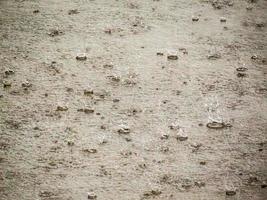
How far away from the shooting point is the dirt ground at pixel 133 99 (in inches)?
113

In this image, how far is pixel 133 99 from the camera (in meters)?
A: 3.19

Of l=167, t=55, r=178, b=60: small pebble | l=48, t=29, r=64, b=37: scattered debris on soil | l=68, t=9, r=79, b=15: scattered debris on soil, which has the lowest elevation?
l=167, t=55, r=178, b=60: small pebble

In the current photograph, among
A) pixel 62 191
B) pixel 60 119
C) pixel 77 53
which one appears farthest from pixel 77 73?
pixel 62 191

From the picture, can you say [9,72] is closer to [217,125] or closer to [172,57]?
[172,57]

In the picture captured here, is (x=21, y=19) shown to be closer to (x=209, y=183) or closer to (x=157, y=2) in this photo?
(x=157, y=2)

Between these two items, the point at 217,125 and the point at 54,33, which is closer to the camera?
the point at 217,125

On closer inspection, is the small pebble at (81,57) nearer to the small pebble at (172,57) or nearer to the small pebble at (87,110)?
the small pebble at (87,110)

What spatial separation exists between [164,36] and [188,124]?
3.09ft

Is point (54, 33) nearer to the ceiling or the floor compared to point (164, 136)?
nearer to the ceiling

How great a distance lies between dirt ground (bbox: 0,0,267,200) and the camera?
113 inches

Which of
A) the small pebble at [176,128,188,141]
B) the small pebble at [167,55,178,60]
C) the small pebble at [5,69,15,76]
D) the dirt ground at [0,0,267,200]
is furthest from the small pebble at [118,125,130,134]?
the small pebble at [5,69,15,76]

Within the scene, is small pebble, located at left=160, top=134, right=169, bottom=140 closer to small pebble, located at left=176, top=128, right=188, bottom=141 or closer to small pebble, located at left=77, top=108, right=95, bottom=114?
small pebble, located at left=176, top=128, right=188, bottom=141

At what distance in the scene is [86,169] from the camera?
2898 mm

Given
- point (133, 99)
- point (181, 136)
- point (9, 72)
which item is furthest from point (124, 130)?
point (9, 72)
